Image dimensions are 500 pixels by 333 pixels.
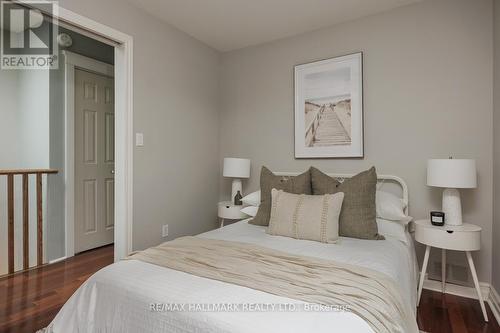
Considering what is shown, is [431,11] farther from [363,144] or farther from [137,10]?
[137,10]

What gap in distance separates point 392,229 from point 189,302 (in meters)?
1.66

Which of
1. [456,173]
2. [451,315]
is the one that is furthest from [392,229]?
[451,315]

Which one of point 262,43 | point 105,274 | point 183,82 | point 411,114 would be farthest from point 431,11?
point 105,274

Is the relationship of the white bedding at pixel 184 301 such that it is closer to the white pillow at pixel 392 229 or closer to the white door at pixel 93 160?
the white pillow at pixel 392 229

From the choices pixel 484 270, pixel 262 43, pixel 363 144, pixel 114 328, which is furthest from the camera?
pixel 262 43

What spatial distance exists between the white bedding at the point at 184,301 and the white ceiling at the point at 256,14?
209cm

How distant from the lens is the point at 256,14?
270 cm

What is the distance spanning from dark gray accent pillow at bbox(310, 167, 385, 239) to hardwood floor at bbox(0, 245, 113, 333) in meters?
2.18

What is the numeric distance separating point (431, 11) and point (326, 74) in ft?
3.23

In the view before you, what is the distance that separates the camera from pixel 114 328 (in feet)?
4.14

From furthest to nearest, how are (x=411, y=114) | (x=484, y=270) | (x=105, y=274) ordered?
(x=411, y=114), (x=484, y=270), (x=105, y=274)

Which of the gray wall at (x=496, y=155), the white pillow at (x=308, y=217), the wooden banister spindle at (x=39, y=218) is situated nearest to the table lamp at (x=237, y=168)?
the white pillow at (x=308, y=217)

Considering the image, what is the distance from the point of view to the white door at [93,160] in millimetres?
3441

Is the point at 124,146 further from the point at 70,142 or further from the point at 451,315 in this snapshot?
the point at 451,315
